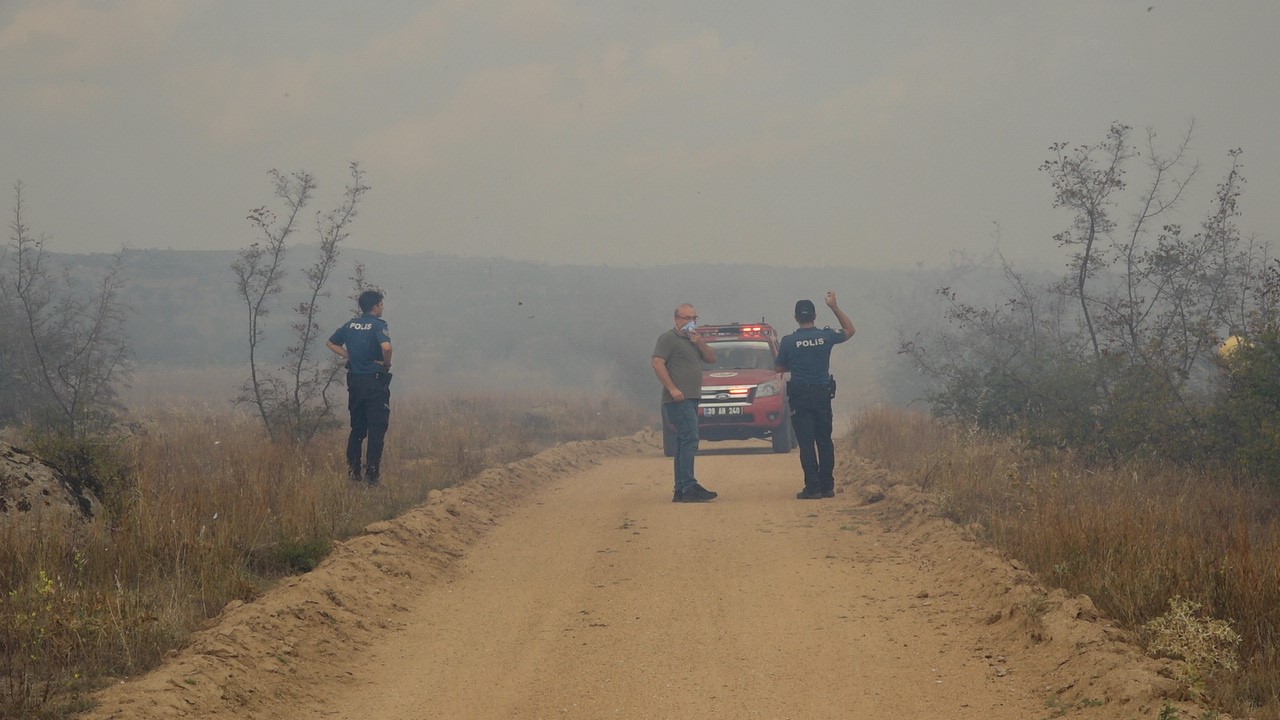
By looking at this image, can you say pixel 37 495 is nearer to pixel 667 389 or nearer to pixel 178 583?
pixel 178 583

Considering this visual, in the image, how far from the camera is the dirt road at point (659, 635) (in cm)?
544

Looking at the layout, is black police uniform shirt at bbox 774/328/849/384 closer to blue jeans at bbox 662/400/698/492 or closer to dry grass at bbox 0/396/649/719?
blue jeans at bbox 662/400/698/492

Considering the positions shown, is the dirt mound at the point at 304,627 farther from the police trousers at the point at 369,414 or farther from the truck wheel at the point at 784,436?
the truck wheel at the point at 784,436

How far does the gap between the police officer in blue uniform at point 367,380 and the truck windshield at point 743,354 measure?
960 centimetres

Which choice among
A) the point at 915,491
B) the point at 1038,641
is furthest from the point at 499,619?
the point at 915,491

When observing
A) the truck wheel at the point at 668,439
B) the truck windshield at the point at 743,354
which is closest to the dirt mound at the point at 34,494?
the truck wheel at the point at 668,439

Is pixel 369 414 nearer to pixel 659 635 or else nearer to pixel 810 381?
pixel 810 381

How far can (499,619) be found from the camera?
7.39 metres

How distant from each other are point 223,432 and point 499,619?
11.7 meters

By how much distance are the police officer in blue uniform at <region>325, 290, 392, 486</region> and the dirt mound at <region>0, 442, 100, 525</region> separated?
13.2 ft

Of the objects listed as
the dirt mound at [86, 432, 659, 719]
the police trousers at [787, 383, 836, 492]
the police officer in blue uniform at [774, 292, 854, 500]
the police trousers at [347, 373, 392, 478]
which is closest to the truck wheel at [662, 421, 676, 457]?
the police trousers at [787, 383, 836, 492]

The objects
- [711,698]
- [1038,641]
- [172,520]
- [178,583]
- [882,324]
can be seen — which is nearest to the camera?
[711,698]

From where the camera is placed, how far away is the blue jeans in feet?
42.8

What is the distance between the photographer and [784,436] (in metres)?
20.5
